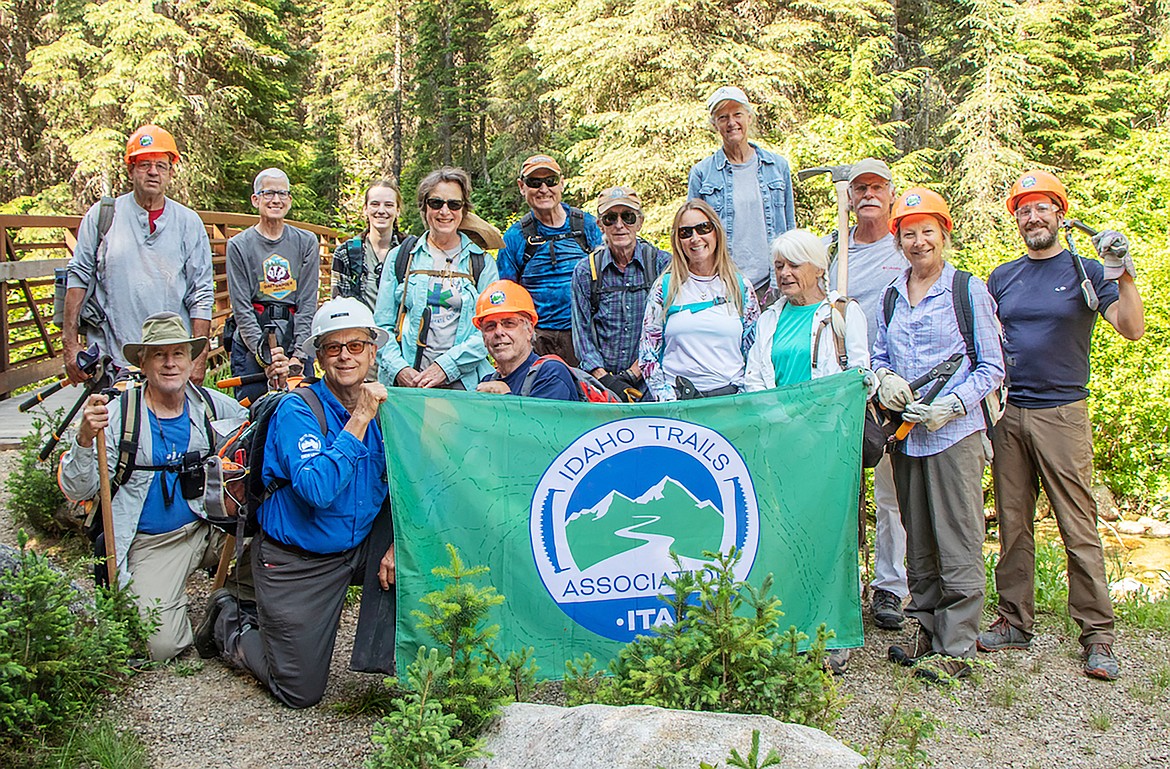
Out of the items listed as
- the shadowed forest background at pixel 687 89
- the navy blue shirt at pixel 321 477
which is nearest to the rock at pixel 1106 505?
the shadowed forest background at pixel 687 89

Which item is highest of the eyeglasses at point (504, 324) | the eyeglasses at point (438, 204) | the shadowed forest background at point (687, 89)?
the shadowed forest background at point (687, 89)

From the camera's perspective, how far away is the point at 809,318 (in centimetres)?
471

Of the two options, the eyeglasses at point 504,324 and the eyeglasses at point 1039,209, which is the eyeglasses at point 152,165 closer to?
the eyeglasses at point 504,324

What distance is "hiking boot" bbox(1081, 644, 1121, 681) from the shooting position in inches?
194

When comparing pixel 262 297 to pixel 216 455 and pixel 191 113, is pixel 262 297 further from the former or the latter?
pixel 191 113

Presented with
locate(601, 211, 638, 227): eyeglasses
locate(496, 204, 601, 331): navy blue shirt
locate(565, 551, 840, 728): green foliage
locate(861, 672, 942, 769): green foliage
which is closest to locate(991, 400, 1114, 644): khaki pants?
locate(861, 672, 942, 769): green foliage

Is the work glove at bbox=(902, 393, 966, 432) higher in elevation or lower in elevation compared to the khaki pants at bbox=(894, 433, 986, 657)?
higher

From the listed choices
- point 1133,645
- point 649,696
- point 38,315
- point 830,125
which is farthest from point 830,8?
point 649,696

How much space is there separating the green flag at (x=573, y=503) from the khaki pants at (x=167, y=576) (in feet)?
4.37

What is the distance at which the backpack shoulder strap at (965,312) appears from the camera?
4625 millimetres

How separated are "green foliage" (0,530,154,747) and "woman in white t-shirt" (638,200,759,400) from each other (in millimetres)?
2823

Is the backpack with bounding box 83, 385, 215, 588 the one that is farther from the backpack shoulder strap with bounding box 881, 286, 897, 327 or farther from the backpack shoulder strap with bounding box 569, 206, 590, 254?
the backpack shoulder strap with bounding box 881, 286, 897, 327

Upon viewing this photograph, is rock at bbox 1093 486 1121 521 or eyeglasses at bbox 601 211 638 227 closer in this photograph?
eyeglasses at bbox 601 211 638 227

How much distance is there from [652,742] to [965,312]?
8.98 feet
